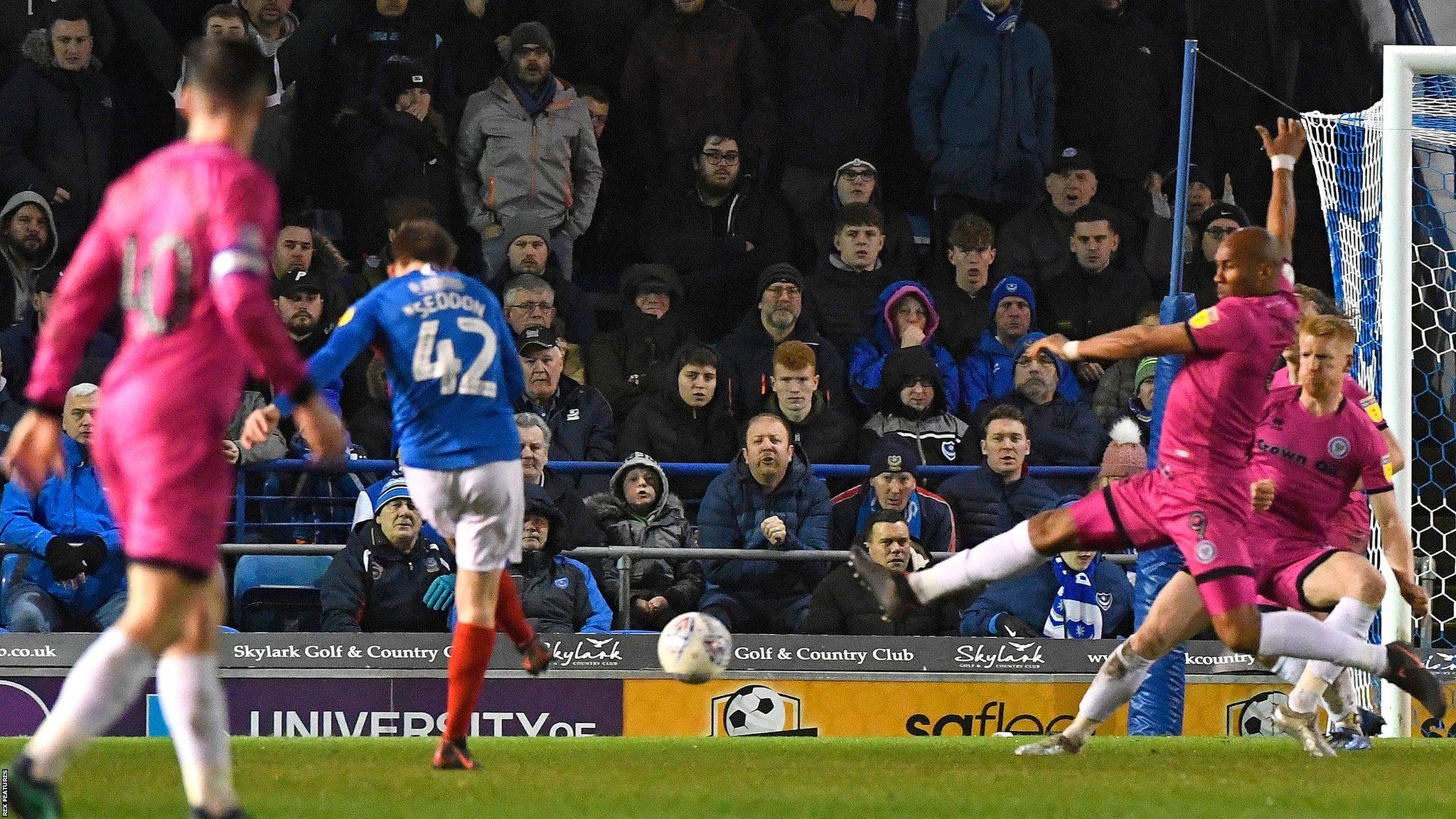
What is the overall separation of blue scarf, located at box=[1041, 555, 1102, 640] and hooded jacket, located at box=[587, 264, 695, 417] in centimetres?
295

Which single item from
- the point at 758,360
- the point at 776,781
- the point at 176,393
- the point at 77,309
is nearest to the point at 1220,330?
the point at 776,781

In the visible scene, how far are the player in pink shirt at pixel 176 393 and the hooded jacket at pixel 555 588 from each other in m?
5.99

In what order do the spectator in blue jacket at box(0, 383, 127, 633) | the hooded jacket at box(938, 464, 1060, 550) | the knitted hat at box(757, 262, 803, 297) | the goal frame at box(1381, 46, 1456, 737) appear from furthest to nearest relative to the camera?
the knitted hat at box(757, 262, 803, 297), the hooded jacket at box(938, 464, 1060, 550), the spectator in blue jacket at box(0, 383, 127, 633), the goal frame at box(1381, 46, 1456, 737)

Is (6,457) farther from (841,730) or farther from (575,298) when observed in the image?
(575,298)

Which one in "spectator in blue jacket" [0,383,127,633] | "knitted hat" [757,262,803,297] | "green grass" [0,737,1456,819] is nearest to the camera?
"green grass" [0,737,1456,819]

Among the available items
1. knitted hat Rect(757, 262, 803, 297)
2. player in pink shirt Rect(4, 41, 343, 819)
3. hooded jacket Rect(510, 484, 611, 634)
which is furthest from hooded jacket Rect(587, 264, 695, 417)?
player in pink shirt Rect(4, 41, 343, 819)

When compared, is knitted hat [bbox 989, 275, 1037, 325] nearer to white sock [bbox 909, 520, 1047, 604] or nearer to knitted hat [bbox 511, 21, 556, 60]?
knitted hat [bbox 511, 21, 556, 60]

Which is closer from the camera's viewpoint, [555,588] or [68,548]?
[68,548]

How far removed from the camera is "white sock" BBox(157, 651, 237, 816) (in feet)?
15.3

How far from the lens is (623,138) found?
1459 cm

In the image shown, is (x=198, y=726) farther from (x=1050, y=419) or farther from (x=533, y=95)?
(x=533, y=95)

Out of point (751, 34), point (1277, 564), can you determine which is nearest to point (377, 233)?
point (751, 34)

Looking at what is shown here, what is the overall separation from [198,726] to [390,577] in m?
6.20

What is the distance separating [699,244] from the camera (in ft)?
45.4
